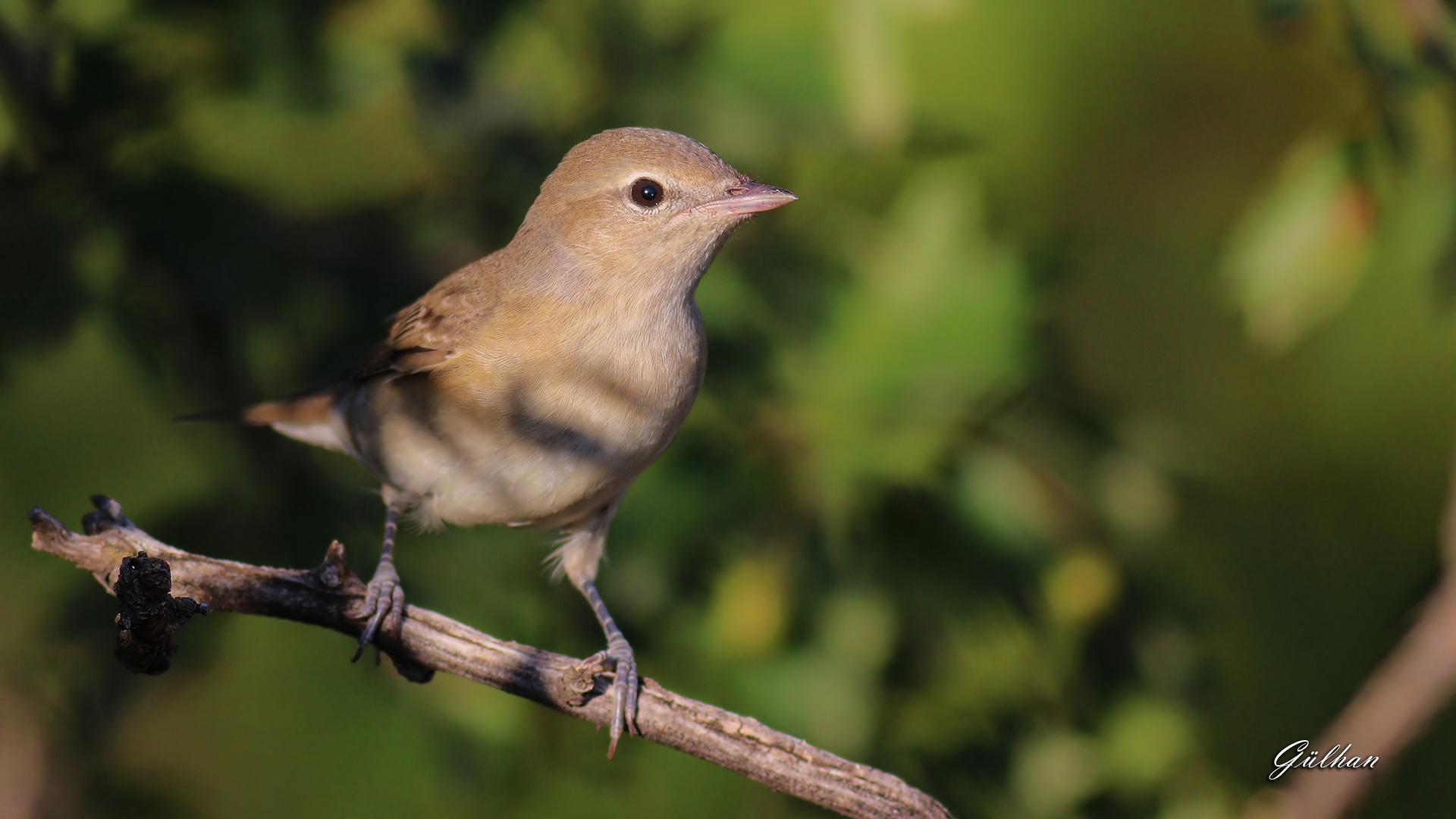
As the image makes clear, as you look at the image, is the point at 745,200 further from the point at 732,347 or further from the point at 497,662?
the point at 497,662

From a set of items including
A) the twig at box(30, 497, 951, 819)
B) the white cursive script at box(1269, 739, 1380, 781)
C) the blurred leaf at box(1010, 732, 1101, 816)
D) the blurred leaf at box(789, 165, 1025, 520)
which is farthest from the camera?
the white cursive script at box(1269, 739, 1380, 781)

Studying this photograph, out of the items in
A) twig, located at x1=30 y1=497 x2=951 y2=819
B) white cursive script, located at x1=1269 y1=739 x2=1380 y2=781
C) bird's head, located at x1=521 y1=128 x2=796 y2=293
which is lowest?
white cursive script, located at x1=1269 y1=739 x2=1380 y2=781

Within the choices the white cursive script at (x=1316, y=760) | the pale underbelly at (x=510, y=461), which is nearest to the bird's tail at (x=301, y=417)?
the pale underbelly at (x=510, y=461)

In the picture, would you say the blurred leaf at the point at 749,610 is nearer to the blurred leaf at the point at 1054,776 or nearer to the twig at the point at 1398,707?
the blurred leaf at the point at 1054,776

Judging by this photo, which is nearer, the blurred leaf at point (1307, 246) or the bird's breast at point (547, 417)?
the bird's breast at point (547, 417)

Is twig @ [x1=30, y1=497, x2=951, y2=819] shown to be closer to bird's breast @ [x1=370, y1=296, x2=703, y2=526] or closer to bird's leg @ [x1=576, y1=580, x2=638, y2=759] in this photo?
bird's leg @ [x1=576, y1=580, x2=638, y2=759]

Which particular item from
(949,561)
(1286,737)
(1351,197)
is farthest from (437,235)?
→ (1286,737)

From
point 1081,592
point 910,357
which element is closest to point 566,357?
point 910,357

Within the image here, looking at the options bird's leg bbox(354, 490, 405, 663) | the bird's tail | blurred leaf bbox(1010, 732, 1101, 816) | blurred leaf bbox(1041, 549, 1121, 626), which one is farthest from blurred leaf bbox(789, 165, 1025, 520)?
the bird's tail
